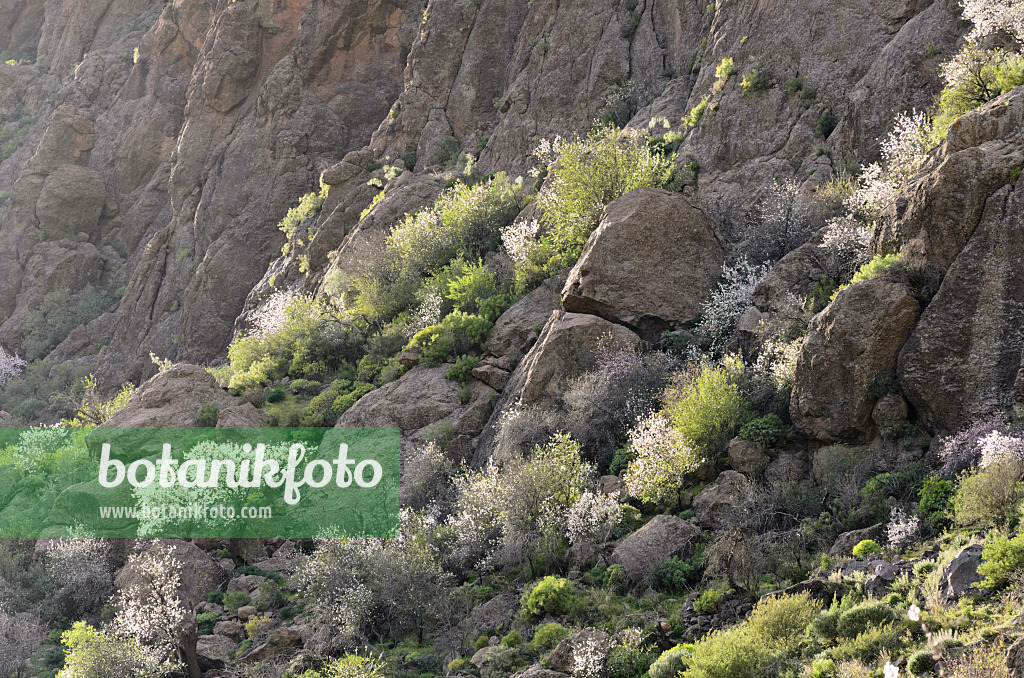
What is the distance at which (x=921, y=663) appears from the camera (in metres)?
12.1

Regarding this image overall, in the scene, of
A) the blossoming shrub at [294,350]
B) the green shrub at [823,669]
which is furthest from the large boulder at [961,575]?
the blossoming shrub at [294,350]

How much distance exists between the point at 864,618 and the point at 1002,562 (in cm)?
225

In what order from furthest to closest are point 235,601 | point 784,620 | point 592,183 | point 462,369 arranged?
point 592,183 < point 462,369 < point 235,601 < point 784,620

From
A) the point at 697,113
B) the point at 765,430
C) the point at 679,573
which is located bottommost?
the point at 679,573

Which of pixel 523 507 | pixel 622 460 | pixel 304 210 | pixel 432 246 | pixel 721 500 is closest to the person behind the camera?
pixel 721 500

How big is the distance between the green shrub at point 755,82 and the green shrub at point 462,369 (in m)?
14.9

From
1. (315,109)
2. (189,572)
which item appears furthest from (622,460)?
(315,109)

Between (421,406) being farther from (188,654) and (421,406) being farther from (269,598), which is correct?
(188,654)

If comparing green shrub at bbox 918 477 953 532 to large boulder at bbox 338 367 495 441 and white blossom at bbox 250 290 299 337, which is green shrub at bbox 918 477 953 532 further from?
white blossom at bbox 250 290 299 337

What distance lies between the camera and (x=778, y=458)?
2067cm

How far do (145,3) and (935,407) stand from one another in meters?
83.6

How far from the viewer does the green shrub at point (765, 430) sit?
20875mm

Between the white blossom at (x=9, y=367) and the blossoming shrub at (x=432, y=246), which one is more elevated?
the blossoming shrub at (x=432, y=246)

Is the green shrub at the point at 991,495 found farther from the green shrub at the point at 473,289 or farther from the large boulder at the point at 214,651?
the green shrub at the point at 473,289
